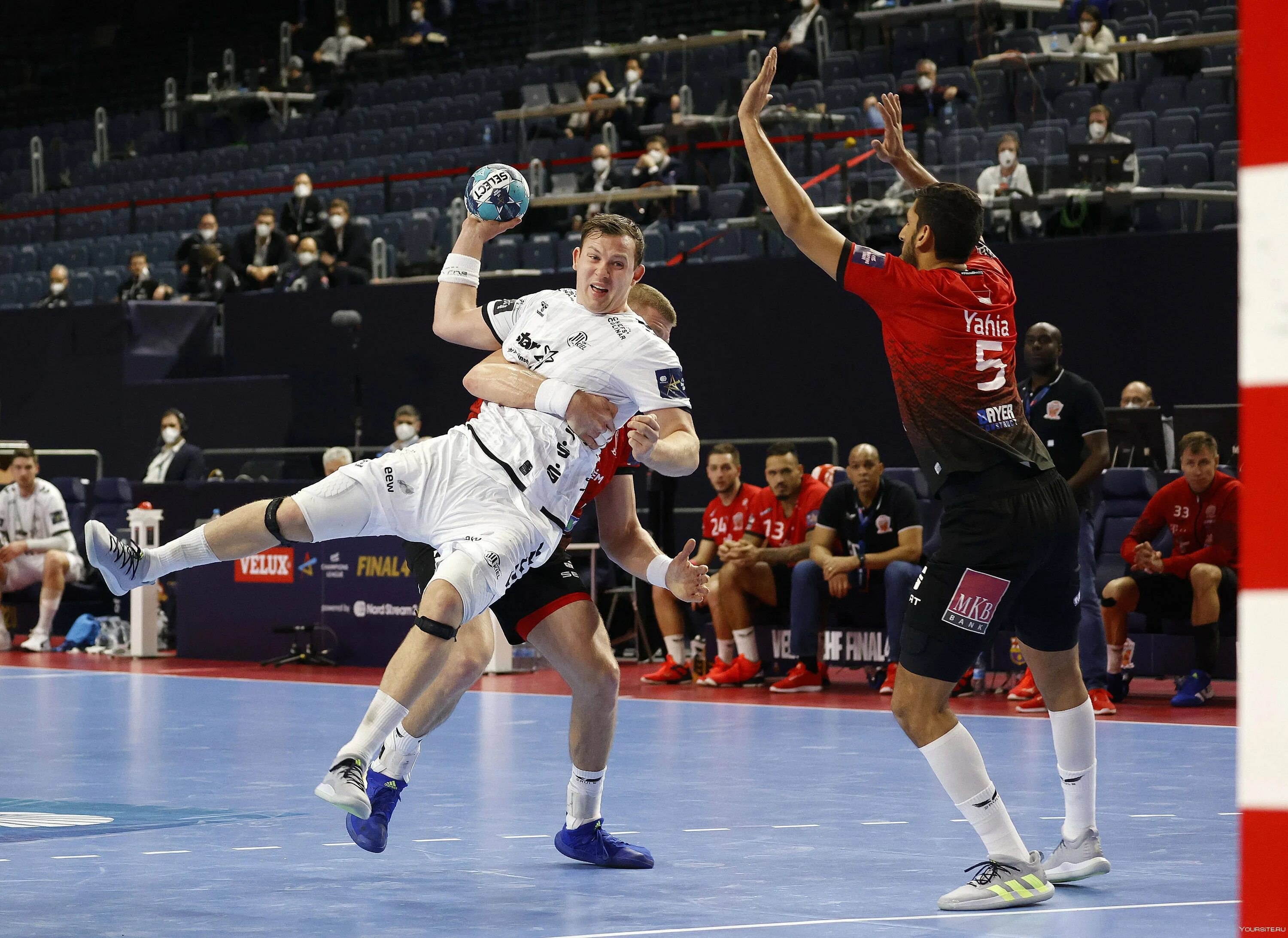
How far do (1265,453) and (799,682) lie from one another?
10772 mm

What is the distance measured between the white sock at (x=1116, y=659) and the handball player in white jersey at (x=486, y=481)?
617 centimetres

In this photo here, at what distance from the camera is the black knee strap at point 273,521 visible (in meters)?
5.12

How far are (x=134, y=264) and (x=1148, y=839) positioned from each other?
1747cm

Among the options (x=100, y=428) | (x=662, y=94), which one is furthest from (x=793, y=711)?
(x=100, y=428)

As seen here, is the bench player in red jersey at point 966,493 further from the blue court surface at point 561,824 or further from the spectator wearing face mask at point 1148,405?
the spectator wearing face mask at point 1148,405

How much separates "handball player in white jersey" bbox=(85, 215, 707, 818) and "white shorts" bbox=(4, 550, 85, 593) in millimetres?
11314

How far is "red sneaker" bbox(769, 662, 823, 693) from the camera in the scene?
1201cm

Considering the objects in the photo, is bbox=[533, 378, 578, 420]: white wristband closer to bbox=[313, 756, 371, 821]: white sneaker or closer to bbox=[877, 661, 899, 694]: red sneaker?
bbox=[313, 756, 371, 821]: white sneaker

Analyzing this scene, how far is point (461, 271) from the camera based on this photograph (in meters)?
5.68

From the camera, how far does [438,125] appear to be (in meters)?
23.0

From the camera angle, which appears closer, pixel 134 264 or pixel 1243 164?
pixel 1243 164

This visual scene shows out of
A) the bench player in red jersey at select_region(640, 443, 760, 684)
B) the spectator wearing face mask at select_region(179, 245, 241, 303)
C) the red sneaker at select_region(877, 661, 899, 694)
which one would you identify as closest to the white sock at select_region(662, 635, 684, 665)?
the bench player in red jersey at select_region(640, 443, 760, 684)

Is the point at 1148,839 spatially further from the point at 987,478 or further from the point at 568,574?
the point at 568,574

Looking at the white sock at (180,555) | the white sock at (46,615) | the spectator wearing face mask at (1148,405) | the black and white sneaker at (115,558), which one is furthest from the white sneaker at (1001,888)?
the white sock at (46,615)
